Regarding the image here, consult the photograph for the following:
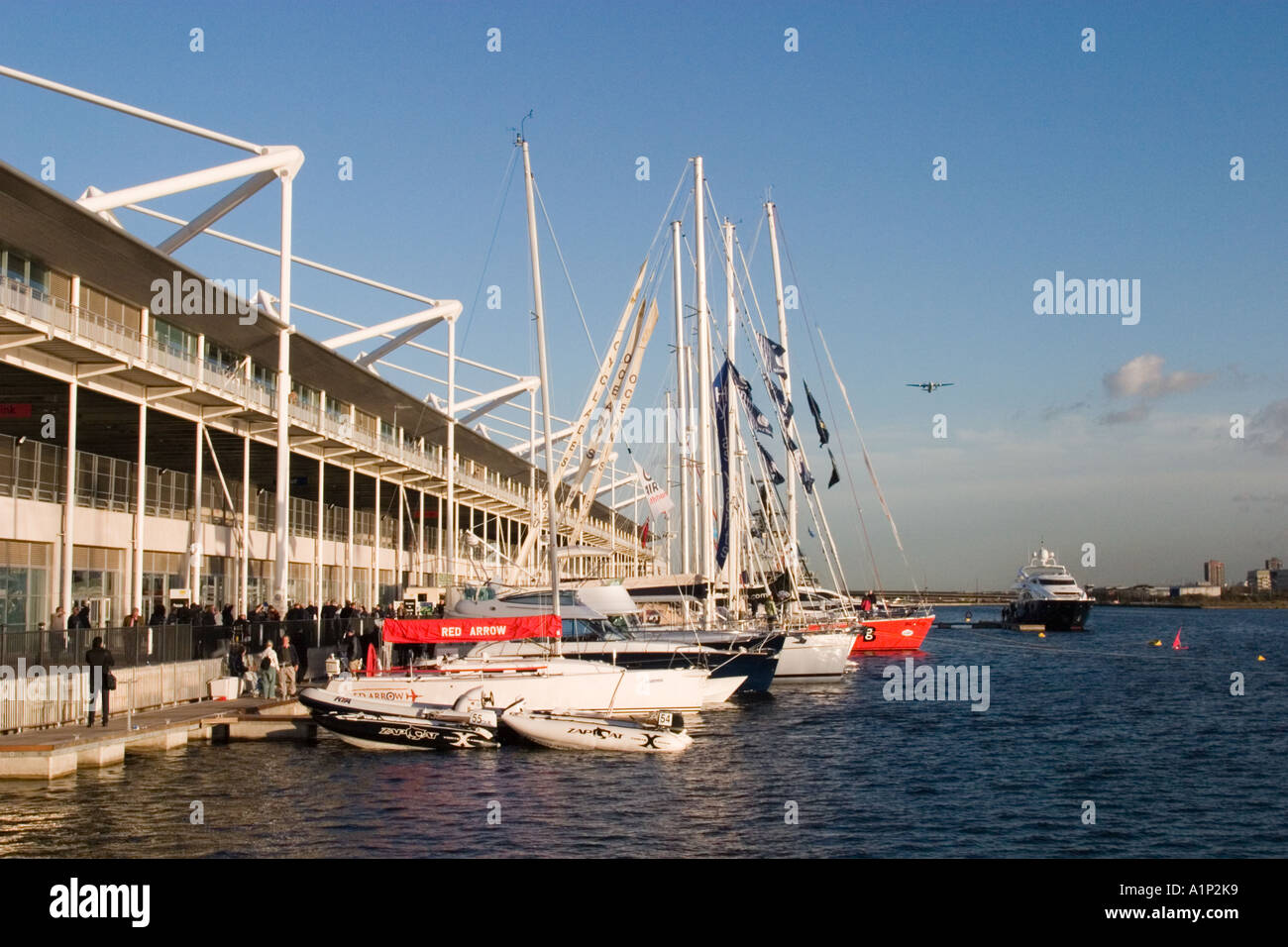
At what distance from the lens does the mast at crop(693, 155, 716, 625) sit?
49250mm

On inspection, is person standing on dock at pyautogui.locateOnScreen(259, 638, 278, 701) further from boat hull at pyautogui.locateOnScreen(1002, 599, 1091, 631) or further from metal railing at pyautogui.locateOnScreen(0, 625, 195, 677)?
boat hull at pyautogui.locateOnScreen(1002, 599, 1091, 631)

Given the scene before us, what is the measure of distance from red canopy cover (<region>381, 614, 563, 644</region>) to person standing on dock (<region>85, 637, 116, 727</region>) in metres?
8.01

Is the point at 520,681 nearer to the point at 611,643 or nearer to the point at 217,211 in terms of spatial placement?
the point at 611,643

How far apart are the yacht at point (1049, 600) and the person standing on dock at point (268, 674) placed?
3738 inches

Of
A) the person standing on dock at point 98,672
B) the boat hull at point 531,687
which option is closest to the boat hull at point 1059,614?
the boat hull at point 531,687

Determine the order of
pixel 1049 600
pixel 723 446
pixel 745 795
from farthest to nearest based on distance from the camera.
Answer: pixel 1049 600, pixel 723 446, pixel 745 795

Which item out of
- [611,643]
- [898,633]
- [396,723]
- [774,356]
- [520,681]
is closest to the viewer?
[396,723]

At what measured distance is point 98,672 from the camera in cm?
2527

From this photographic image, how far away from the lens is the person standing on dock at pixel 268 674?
33.0m

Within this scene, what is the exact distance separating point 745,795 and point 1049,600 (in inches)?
3866

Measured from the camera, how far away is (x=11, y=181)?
2716 cm

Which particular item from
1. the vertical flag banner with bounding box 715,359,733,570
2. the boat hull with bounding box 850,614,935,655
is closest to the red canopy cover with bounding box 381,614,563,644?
the vertical flag banner with bounding box 715,359,733,570

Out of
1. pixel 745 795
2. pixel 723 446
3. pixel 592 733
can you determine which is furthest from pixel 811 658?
pixel 745 795
